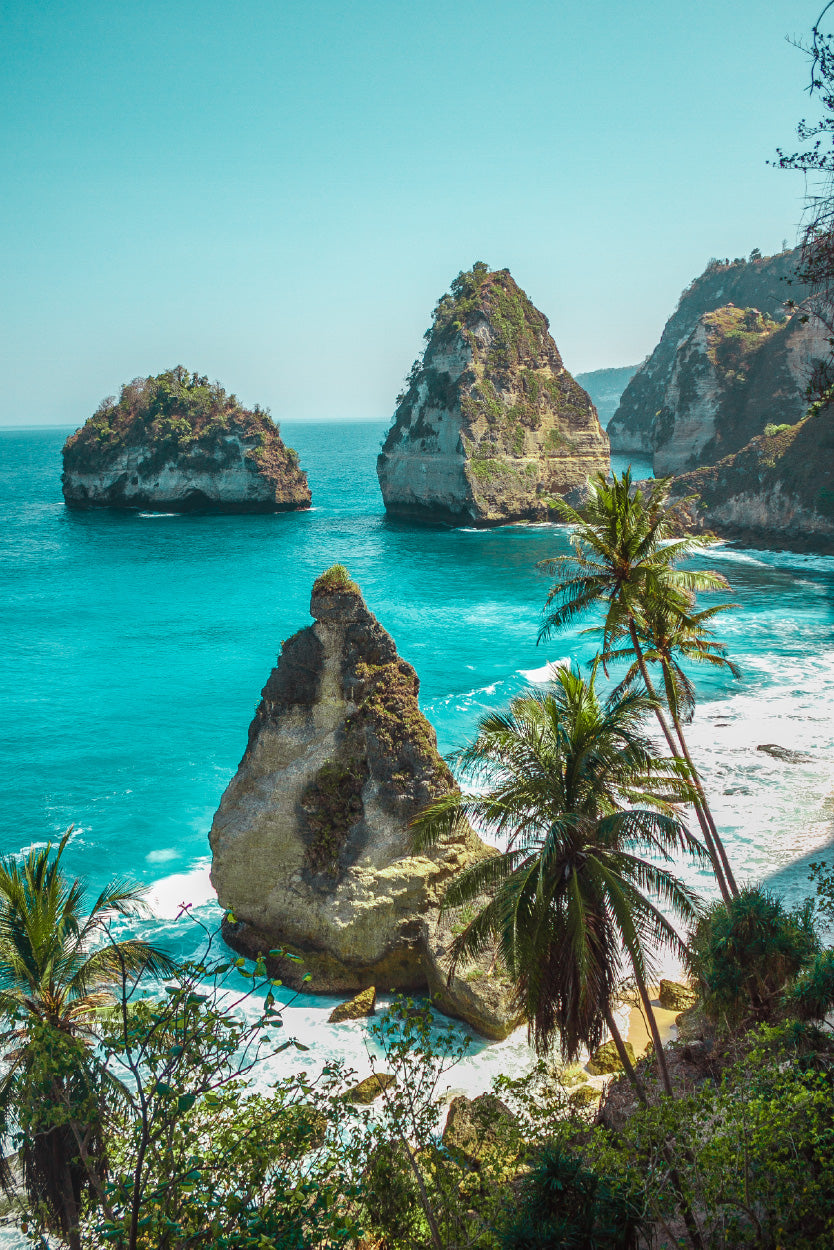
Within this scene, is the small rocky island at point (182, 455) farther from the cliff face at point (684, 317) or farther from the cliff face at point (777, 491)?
the cliff face at point (684, 317)

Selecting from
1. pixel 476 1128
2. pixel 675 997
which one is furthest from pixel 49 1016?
pixel 675 997

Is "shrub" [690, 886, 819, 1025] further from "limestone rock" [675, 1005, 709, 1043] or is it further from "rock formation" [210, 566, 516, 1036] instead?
"rock formation" [210, 566, 516, 1036]

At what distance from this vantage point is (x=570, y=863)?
1336 centimetres

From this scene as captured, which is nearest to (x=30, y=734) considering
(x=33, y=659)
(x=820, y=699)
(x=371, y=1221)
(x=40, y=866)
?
(x=33, y=659)

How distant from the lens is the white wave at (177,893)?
25.9m

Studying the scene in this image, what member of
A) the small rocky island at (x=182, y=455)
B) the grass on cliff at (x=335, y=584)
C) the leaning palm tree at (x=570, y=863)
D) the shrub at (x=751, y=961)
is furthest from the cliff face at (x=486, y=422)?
the leaning palm tree at (x=570, y=863)

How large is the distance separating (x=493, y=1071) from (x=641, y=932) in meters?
6.87

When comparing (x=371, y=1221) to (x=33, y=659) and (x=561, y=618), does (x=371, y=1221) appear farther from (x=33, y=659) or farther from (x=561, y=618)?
(x=33, y=659)

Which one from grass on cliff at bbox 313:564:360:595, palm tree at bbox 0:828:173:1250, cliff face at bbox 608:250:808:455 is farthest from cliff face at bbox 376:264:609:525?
palm tree at bbox 0:828:173:1250

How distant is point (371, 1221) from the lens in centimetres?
1135

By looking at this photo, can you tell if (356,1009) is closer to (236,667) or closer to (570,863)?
(570,863)

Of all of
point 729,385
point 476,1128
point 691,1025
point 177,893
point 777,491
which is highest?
point 729,385

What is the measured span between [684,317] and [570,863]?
166206mm

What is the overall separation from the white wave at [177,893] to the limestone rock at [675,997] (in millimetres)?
13433
